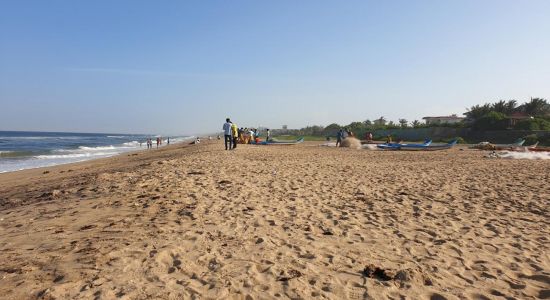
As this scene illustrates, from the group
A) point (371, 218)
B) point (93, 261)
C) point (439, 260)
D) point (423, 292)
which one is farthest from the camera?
point (371, 218)

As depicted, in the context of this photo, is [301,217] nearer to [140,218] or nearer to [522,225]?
[140,218]

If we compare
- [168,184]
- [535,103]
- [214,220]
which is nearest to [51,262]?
[214,220]

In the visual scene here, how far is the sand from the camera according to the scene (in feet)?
12.8

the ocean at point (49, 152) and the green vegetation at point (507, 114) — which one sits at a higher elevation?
the green vegetation at point (507, 114)

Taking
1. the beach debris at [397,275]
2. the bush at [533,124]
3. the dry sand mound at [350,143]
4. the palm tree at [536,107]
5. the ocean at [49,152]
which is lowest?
the ocean at [49,152]

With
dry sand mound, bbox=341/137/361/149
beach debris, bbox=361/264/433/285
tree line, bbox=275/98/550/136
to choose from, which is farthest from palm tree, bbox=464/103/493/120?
beach debris, bbox=361/264/433/285

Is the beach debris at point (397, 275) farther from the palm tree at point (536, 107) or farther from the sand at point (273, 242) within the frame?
the palm tree at point (536, 107)

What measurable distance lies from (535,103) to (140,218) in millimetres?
66410

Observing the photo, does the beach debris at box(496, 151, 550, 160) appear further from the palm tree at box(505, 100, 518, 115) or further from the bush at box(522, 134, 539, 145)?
the palm tree at box(505, 100, 518, 115)

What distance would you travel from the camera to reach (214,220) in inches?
247

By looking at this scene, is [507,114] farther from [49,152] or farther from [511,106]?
[49,152]

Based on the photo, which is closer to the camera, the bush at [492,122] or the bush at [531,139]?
the bush at [531,139]

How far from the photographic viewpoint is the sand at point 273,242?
3.91 metres

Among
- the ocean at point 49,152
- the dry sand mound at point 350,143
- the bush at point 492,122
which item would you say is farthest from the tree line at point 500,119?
the ocean at point 49,152
